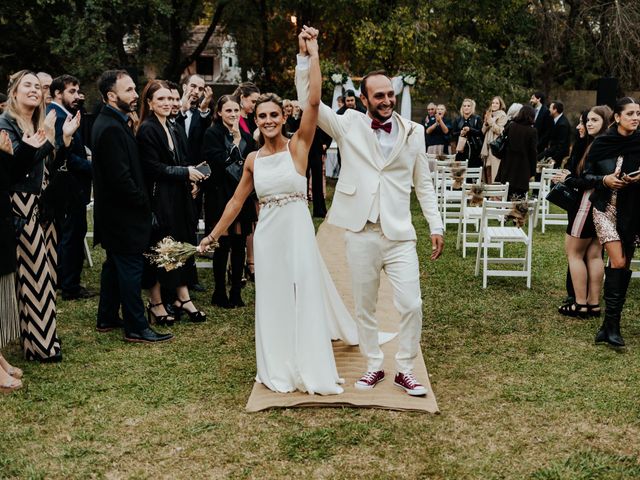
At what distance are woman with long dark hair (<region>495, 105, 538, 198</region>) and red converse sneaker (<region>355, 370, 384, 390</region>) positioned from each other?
21.8ft

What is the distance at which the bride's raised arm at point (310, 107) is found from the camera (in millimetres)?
4289

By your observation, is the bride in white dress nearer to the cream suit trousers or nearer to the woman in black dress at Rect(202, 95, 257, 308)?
the cream suit trousers

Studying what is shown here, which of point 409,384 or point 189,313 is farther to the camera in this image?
point 189,313

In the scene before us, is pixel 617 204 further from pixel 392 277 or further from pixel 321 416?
pixel 321 416

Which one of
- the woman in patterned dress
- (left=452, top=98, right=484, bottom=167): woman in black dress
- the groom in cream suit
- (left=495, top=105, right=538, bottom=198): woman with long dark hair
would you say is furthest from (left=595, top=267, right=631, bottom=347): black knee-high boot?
(left=452, top=98, right=484, bottom=167): woman in black dress

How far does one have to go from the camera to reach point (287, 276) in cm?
476

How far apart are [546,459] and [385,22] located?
15137 millimetres

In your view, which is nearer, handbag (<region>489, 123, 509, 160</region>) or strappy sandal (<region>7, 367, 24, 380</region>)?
strappy sandal (<region>7, 367, 24, 380</region>)

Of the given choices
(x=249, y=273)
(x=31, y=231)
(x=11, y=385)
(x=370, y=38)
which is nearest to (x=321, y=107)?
(x=31, y=231)

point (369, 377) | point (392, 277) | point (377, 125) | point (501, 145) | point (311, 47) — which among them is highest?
point (311, 47)

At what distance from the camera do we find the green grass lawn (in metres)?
3.82

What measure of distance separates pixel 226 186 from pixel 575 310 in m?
3.53

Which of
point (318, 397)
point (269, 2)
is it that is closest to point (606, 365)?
point (318, 397)

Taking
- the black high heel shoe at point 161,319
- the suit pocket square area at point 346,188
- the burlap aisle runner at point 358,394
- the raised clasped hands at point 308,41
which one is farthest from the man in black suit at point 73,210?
the raised clasped hands at point 308,41
